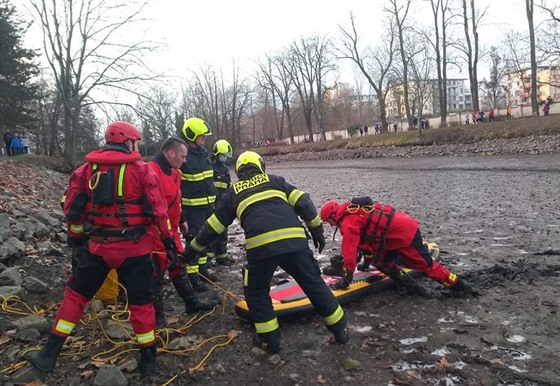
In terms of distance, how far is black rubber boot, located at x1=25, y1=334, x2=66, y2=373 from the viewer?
12.1ft

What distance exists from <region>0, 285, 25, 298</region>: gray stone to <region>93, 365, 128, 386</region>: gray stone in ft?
6.89

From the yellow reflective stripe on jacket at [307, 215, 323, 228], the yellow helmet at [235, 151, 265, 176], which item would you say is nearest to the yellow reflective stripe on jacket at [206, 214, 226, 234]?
the yellow helmet at [235, 151, 265, 176]

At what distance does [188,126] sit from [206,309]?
247cm

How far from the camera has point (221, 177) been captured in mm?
7512

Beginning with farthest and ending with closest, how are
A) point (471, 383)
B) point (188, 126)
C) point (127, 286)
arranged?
point (188, 126) < point (127, 286) < point (471, 383)

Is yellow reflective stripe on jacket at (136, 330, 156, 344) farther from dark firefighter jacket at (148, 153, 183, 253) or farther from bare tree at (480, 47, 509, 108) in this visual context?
bare tree at (480, 47, 509, 108)

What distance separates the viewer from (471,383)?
134 inches

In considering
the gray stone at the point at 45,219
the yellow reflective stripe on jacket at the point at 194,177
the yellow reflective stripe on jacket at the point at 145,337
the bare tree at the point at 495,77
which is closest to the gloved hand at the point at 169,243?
the yellow reflective stripe on jacket at the point at 145,337

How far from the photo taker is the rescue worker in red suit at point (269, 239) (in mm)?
3941

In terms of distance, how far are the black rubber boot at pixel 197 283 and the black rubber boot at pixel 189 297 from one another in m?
A: 0.70

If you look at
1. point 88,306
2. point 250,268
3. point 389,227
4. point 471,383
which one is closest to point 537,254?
point 389,227

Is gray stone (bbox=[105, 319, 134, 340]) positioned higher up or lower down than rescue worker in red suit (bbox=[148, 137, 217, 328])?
lower down

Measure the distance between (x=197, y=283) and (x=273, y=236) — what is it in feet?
8.23

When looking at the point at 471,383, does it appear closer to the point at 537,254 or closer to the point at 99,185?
the point at 99,185
